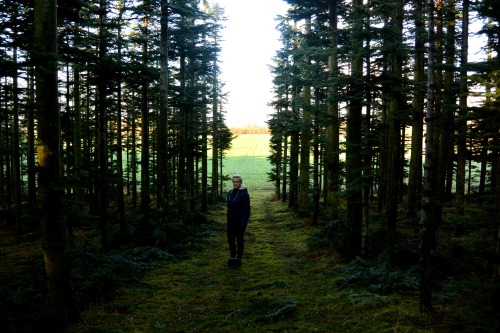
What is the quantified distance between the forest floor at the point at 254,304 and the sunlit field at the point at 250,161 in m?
52.8

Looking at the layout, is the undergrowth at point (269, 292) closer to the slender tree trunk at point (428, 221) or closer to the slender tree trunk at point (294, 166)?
the slender tree trunk at point (428, 221)

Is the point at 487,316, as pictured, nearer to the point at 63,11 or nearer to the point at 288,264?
the point at 288,264

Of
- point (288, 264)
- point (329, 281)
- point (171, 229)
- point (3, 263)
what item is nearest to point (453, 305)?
point (329, 281)

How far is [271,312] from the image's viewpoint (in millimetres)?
5969

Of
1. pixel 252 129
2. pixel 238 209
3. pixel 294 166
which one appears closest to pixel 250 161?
pixel 252 129

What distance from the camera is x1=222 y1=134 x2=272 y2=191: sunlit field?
7106 centimetres

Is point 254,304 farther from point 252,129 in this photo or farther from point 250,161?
point 252,129

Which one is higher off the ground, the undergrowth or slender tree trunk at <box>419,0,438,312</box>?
slender tree trunk at <box>419,0,438,312</box>

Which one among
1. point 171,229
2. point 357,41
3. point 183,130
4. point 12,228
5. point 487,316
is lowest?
point 12,228

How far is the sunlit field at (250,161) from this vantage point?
233 feet

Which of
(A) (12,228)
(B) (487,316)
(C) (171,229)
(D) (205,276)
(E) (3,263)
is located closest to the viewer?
(B) (487,316)

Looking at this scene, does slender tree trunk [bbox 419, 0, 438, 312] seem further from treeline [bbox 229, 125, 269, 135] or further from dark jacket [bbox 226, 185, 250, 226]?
treeline [bbox 229, 125, 269, 135]

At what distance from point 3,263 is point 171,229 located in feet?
19.3

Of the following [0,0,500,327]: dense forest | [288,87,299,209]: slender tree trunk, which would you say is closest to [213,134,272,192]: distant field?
[288,87,299,209]: slender tree trunk
